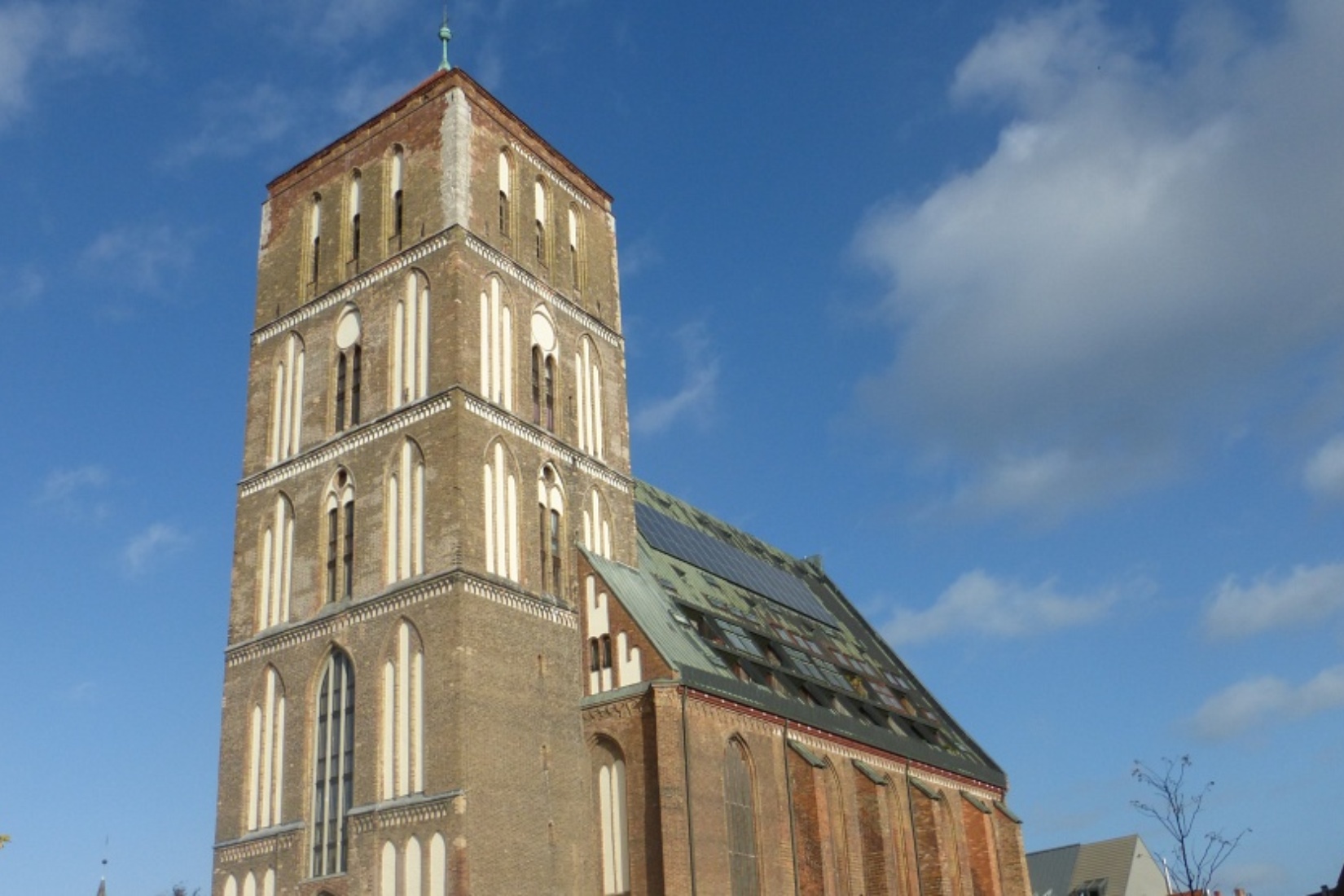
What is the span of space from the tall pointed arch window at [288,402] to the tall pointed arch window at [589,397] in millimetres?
7452

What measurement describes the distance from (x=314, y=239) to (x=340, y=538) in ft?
31.3

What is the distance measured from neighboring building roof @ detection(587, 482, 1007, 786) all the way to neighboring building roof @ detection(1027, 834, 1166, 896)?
26.2m

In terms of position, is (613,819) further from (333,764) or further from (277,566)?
(277,566)

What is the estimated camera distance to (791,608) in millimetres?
46562

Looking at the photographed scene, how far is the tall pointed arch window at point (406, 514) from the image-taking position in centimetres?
3117

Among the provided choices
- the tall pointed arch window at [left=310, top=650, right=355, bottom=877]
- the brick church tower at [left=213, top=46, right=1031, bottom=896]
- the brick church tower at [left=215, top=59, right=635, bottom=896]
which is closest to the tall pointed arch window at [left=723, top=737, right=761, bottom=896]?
the brick church tower at [left=213, top=46, right=1031, bottom=896]

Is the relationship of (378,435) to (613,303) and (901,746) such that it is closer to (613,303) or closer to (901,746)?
(613,303)

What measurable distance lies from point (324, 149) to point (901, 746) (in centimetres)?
2453

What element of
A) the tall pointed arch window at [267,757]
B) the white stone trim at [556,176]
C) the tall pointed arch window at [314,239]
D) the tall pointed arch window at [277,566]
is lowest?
the tall pointed arch window at [267,757]

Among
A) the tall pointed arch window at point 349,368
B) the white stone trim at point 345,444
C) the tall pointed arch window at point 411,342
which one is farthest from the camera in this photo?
the tall pointed arch window at point 349,368

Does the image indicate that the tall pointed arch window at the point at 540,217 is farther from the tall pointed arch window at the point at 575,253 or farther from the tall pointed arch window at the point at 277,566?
the tall pointed arch window at the point at 277,566

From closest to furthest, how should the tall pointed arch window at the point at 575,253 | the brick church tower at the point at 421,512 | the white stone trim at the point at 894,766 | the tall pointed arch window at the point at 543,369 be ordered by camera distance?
the brick church tower at the point at 421,512 < the tall pointed arch window at the point at 543,369 < the white stone trim at the point at 894,766 < the tall pointed arch window at the point at 575,253

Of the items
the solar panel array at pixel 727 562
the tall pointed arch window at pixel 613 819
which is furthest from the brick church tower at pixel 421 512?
the solar panel array at pixel 727 562

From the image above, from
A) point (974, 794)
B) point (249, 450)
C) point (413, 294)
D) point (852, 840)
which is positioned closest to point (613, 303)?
point (413, 294)
